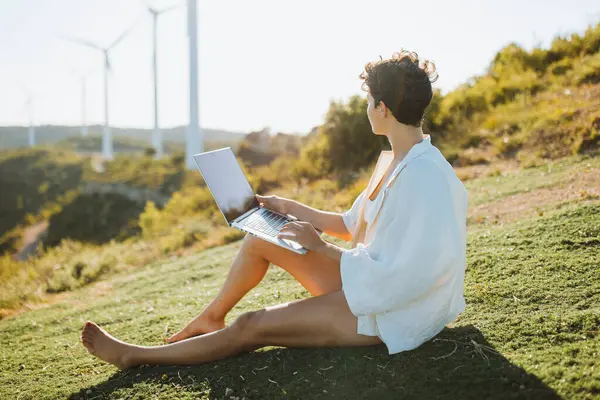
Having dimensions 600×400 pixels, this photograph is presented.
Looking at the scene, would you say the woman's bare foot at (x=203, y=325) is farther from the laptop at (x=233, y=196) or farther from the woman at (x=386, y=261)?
the laptop at (x=233, y=196)

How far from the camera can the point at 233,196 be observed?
339 cm

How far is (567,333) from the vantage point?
2.80 meters

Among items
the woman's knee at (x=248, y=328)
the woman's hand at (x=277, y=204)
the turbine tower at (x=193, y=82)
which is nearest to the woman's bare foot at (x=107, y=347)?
the woman's knee at (x=248, y=328)

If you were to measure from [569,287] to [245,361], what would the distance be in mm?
1909

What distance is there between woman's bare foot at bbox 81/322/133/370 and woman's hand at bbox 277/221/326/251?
1.23 m

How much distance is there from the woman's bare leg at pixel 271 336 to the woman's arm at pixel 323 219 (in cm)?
70

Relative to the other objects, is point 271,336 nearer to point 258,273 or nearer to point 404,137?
point 258,273

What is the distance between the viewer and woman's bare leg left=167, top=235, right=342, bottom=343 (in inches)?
116

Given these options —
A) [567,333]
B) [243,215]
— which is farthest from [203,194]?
[567,333]

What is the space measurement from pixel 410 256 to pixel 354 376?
0.70m

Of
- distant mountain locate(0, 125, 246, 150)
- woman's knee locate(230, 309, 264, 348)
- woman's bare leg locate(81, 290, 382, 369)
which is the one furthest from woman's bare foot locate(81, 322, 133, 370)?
distant mountain locate(0, 125, 246, 150)

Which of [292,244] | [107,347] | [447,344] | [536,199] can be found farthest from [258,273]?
[536,199]

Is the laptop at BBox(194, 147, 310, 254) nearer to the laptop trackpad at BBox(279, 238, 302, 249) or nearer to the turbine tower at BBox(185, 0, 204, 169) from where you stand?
the laptop trackpad at BBox(279, 238, 302, 249)

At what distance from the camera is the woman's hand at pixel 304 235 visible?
2.68 meters
